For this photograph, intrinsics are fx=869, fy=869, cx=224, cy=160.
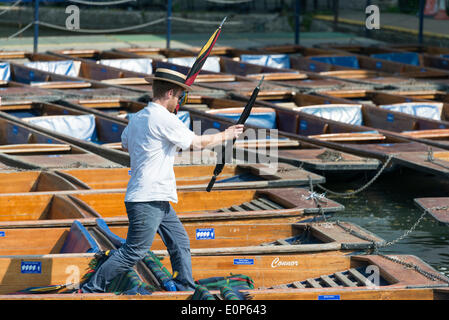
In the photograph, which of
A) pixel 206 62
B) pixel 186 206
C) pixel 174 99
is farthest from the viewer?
pixel 206 62

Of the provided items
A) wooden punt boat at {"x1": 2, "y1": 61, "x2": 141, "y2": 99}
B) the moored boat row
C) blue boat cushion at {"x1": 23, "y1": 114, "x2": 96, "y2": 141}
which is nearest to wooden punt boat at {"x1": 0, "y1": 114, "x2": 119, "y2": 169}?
the moored boat row

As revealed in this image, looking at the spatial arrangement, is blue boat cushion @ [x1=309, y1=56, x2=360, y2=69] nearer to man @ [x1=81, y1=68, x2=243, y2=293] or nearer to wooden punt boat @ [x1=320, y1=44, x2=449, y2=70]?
wooden punt boat @ [x1=320, y1=44, x2=449, y2=70]

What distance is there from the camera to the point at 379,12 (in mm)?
24156

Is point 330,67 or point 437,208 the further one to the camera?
point 330,67

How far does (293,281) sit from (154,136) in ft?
5.49

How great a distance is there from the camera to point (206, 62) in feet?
55.0

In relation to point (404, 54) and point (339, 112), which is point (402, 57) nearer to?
point (404, 54)

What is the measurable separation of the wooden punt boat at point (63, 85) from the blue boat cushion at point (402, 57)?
6.61m

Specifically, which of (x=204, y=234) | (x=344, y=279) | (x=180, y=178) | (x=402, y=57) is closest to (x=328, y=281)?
(x=344, y=279)

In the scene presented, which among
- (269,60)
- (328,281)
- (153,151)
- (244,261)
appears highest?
(153,151)

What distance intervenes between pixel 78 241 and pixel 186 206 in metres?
1.66

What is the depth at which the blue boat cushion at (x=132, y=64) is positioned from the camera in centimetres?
1612

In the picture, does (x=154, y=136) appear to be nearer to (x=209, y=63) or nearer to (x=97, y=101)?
(x=97, y=101)
